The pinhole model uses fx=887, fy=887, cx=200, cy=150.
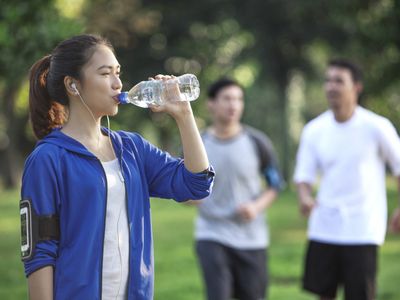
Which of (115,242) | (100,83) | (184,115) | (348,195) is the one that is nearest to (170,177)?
(184,115)

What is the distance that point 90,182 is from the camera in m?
3.73

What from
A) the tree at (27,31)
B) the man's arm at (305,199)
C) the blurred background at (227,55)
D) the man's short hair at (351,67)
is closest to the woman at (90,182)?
the man's arm at (305,199)

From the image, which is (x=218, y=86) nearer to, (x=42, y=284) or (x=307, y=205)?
(x=307, y=205)

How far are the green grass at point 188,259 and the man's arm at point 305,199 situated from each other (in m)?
3.00

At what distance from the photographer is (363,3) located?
544 inches

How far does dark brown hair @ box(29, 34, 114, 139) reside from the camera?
12.7 feet

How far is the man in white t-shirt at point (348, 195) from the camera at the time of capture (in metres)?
7.10

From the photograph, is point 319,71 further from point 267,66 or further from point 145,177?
point 145,177

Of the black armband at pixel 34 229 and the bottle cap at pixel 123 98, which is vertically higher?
the bottle cap at pixel 123 98

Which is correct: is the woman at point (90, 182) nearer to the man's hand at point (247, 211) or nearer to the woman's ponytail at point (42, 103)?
the woman's ponytail at point (42, 103)

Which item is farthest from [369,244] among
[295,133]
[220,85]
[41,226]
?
[295,133]

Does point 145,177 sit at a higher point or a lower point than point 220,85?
lower

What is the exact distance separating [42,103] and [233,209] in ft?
12.3

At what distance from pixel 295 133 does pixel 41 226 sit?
1367 inches
